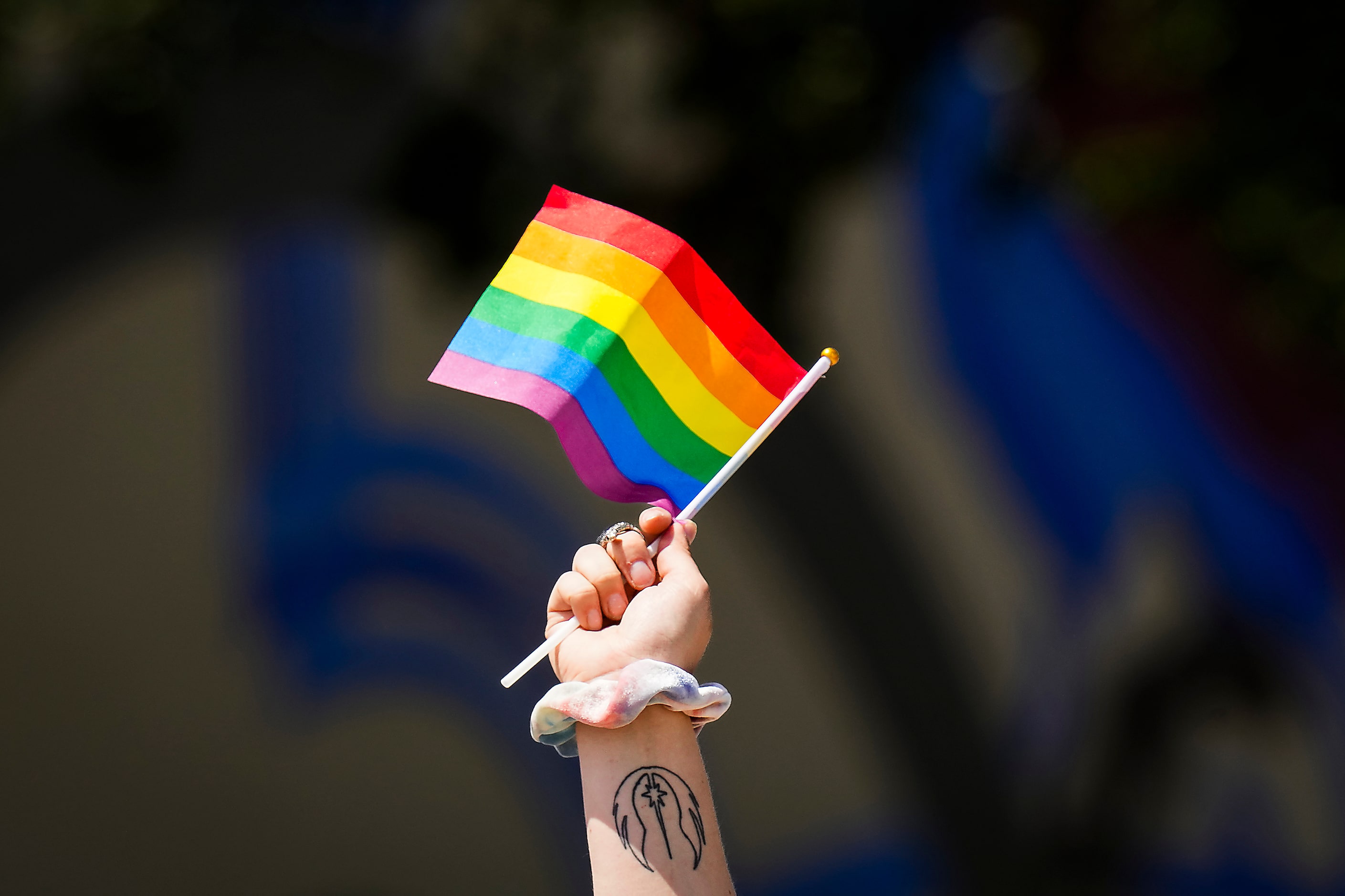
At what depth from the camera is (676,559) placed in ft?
5.32

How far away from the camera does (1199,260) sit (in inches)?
172

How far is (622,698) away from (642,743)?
0.28 ft

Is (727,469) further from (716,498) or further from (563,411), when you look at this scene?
(716,498)

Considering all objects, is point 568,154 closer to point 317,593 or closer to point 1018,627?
point 317,593

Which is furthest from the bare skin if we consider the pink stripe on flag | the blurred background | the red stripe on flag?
the blurred background

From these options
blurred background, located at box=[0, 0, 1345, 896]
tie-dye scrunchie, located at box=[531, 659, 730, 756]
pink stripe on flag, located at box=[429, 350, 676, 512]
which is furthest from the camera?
blurred background, located at box=[0, 0, 1345, 896]

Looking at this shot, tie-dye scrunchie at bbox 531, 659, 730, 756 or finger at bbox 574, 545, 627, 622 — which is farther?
finger at bbox 574, 545, 627, 622

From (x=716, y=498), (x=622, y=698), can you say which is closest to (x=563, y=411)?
(x=622, y=698)

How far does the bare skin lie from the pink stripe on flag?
0.51 ft

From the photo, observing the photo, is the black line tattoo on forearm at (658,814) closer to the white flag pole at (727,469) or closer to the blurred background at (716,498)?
the white flag pole at (727,469)

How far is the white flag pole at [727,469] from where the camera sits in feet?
5.22

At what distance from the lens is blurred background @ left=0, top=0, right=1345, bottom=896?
4094 millimetres

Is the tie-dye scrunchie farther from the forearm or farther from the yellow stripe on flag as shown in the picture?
the yellow stripe on flag

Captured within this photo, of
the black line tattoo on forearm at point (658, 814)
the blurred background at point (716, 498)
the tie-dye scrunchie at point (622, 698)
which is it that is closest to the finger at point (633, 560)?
the tie-dye scrunchie at point (622, 698)
